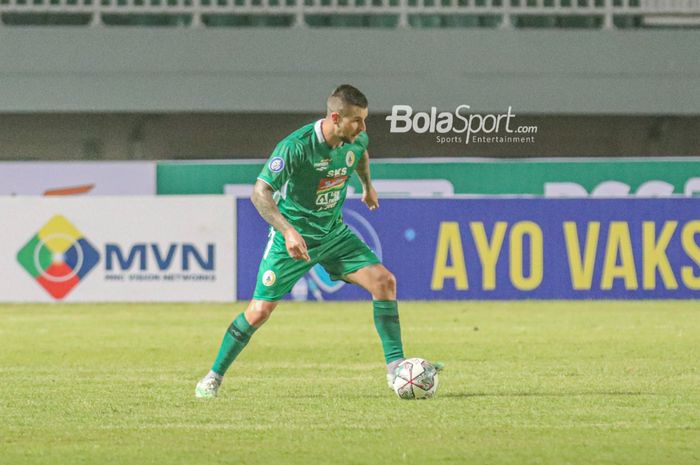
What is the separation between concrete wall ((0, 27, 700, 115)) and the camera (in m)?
24.5

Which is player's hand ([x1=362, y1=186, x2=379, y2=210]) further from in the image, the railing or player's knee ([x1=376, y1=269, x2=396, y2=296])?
the railing

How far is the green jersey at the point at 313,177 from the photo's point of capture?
9.12m

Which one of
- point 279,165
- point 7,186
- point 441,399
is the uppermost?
point 7,186

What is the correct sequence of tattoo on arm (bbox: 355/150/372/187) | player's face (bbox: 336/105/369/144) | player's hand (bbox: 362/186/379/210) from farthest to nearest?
player's hand (bbox: 362/186/379/210) < tattoo on arm (bbox: 355/150/372/187) < player's face (bbox: 336/105/369/144)

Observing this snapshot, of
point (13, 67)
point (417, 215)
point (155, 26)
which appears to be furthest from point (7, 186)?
point (417, 215)

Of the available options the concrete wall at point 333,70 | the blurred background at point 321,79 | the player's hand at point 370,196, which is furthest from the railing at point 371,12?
the player's hand at point 370,196

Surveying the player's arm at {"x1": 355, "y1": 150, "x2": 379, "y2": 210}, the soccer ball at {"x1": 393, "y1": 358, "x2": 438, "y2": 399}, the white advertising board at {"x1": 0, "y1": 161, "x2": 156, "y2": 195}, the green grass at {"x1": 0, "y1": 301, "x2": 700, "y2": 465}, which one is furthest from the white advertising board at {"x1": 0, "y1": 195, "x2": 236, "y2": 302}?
the soccer ball at {"x1": 393, "y1": 358, "x2": 438, "y2": 399}

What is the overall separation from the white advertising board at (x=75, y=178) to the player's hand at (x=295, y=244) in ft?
48.4

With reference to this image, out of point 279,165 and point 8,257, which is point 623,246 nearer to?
point 8,257

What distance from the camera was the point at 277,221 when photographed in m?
8.87

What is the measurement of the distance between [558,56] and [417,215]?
6.15 m

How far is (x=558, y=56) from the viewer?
82.1 ft

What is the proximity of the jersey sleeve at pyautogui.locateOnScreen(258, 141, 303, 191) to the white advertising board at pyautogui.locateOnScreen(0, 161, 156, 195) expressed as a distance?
14431mm

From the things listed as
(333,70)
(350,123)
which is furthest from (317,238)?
(333,70)
